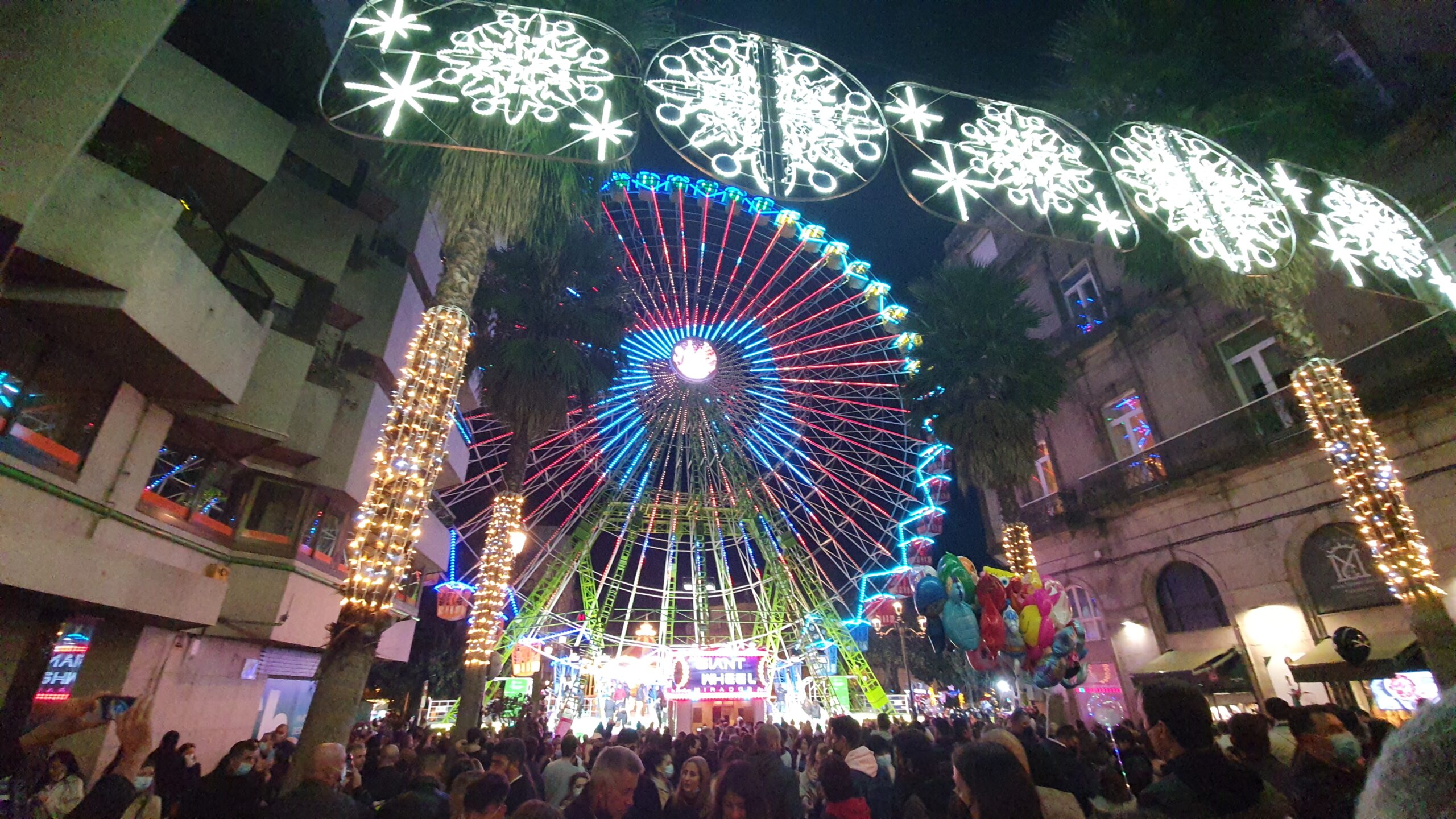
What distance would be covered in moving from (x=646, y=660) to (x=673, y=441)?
1331cm

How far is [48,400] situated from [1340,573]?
25.5m

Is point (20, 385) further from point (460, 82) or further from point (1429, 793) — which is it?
point (1429, 793)

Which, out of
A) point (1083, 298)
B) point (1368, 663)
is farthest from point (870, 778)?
point (1083, 298)

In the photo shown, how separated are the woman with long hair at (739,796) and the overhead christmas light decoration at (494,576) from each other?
10.4 m

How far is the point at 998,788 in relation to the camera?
316cm

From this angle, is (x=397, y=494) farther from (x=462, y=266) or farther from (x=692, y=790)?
(x=692, y=790)

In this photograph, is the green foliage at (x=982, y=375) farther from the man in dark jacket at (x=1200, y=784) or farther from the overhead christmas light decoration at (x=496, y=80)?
the man in dark jacket at (x=1200, y=784)

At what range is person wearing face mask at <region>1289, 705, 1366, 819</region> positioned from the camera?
4652 millimetres

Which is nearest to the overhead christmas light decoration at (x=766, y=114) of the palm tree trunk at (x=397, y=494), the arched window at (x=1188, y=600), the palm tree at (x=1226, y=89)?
the palm tree trunk at (x=397, y=494)

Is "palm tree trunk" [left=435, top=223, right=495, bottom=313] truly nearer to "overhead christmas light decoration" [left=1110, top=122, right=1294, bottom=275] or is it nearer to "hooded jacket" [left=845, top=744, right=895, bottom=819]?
"hooded jacket" [left=845, top=744, right=895, bottom=819]

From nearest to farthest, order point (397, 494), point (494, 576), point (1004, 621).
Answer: point (397, 494)
point (1004, 621)
point (494, 576)

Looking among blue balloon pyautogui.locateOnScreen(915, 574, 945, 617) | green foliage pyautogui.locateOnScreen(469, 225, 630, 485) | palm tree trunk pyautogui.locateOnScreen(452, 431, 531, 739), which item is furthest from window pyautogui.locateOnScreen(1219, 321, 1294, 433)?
palm tree trunk pyautogui.locateOnScreen(452, 431, 531, 739)

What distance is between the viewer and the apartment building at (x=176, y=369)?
26.5 ft

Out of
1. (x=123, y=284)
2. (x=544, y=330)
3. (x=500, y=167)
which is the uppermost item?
(x=544, y=330)
